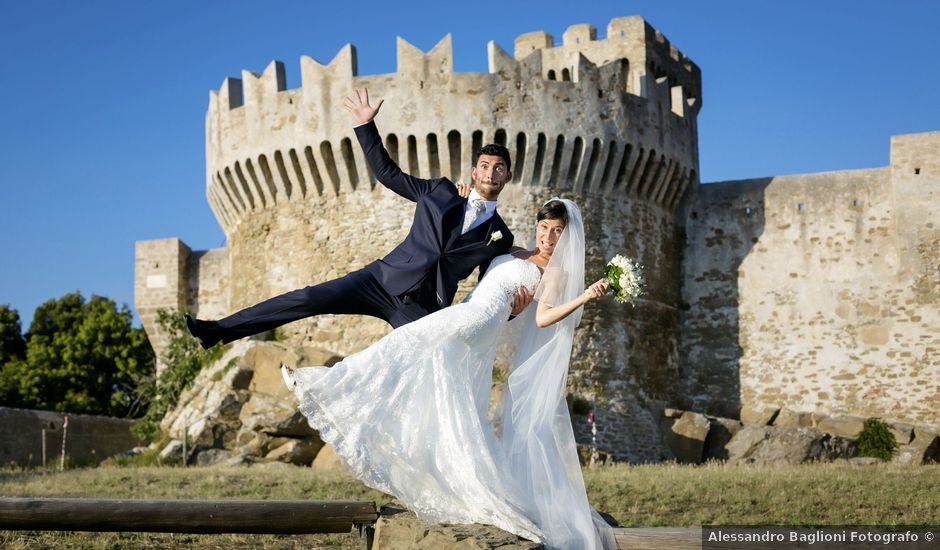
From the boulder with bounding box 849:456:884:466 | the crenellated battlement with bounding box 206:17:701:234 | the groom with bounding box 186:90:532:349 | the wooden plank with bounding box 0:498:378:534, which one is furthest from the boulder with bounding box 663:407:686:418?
the wooden plank with bounding box 0:498:378:534

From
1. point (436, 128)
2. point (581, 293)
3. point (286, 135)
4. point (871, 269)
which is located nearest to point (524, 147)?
point (436, 128)

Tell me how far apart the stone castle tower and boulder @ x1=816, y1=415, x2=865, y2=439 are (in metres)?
1.28

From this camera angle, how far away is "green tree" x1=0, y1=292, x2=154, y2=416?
2525cm

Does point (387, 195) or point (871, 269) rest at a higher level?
point (387, 195)

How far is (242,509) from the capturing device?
5652 millimetres

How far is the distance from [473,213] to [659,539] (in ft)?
6.70

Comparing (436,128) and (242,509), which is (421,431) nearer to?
(242,509)

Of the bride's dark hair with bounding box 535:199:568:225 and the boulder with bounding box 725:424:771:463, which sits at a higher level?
the bride's dark hair with bounding box 535:199:568:225

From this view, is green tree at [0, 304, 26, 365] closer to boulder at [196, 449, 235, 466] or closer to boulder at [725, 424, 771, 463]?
boulder at [196, 449, 235, 466]

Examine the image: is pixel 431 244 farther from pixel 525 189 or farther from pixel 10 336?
pixel 10 336

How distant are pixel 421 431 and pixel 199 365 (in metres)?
14.3

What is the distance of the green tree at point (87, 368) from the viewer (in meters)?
25.2

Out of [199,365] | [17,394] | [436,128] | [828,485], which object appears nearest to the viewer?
[828,485]

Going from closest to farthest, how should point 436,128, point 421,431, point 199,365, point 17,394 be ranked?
point 421,431 < point 436,128 < point 199,365 < point 17,394
